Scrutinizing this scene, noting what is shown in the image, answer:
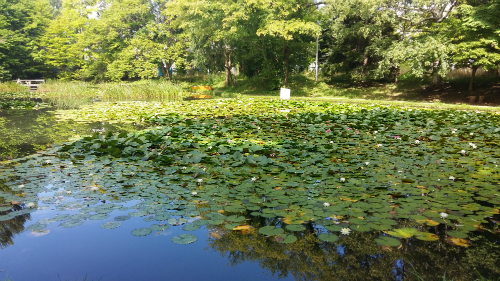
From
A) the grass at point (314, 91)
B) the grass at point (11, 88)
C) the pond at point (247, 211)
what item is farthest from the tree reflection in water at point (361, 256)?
the grass at point (11, 88)

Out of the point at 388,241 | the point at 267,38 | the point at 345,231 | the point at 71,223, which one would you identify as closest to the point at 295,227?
the point at 345,231

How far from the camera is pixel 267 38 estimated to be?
2048cm

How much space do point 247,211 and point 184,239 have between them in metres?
0.64

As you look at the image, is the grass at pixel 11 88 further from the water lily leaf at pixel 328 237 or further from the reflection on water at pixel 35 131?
the water lily leaf at pixel 328 237

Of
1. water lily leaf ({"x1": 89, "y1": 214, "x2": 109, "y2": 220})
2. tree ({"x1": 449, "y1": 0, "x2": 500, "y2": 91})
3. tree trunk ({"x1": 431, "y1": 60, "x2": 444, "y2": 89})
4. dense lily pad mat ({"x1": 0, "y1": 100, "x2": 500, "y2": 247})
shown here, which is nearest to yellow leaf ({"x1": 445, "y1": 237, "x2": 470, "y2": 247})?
dense lily pad mat ({"x1": 0, "y1": 100, "x2": 500, "y2": 247})

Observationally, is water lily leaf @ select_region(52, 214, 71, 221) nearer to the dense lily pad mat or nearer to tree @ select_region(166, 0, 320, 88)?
the dense lily pad mat

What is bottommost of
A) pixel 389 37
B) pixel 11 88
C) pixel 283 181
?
pixel 283 181

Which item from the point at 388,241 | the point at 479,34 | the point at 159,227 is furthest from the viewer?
the point at 479,34

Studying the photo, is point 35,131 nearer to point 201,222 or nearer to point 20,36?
point 201,222

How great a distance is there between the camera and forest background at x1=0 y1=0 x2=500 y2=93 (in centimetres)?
1552

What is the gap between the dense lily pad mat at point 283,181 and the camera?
2.35 meters

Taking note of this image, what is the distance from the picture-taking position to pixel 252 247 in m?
2.03

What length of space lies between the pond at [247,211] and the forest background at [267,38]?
1331cm

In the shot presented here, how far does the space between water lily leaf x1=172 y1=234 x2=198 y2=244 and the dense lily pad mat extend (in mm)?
105
